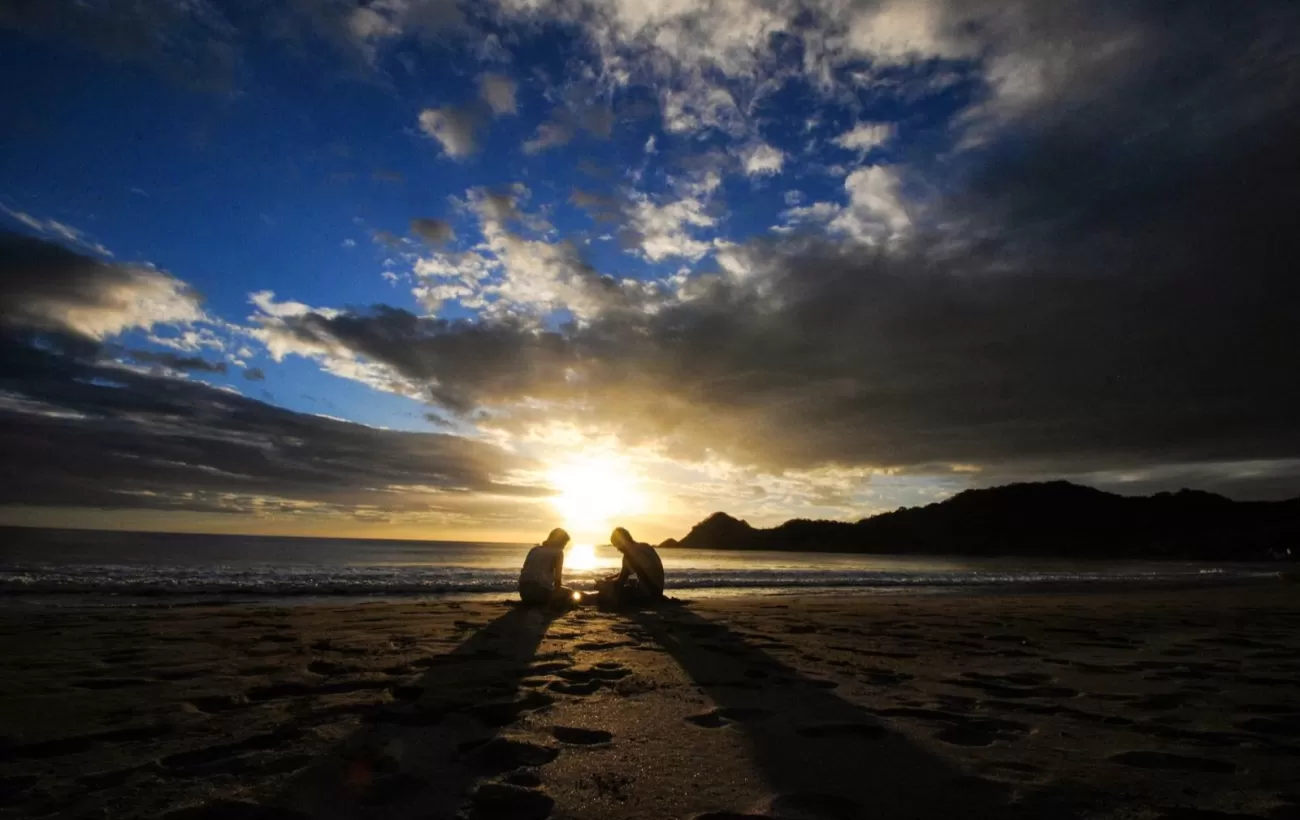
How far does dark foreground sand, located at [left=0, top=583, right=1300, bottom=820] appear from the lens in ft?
10.6

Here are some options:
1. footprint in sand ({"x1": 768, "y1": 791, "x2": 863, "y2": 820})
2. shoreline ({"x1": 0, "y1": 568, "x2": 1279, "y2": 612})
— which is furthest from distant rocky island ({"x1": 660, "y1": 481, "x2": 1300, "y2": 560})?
footprint in sand ({"x1": 768, "y1": 791, "x2": 863, "y2": 820})

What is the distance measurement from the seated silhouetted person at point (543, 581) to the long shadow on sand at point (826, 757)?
6581 mm

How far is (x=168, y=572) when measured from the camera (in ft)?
68.7

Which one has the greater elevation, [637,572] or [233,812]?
[637,572]

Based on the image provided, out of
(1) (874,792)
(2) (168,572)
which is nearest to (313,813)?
(1) (874,792)

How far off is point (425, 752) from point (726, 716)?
2112 millimetres

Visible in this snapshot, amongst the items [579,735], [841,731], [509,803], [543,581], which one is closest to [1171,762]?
[841,731]

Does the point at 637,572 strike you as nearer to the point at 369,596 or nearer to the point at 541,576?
the point at 541,576

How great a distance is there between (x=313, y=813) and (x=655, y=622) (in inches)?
327

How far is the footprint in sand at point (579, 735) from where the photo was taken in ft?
13.7

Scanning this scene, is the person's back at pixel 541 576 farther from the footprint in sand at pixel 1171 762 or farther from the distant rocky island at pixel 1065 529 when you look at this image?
the distant rocky island at pixel 1065 529

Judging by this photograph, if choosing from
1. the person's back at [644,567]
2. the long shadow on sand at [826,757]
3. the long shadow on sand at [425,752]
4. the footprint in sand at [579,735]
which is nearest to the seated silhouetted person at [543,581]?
the person's back at [644,567]

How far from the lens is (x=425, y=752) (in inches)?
155

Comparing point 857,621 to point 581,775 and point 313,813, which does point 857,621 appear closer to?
point 581,775
